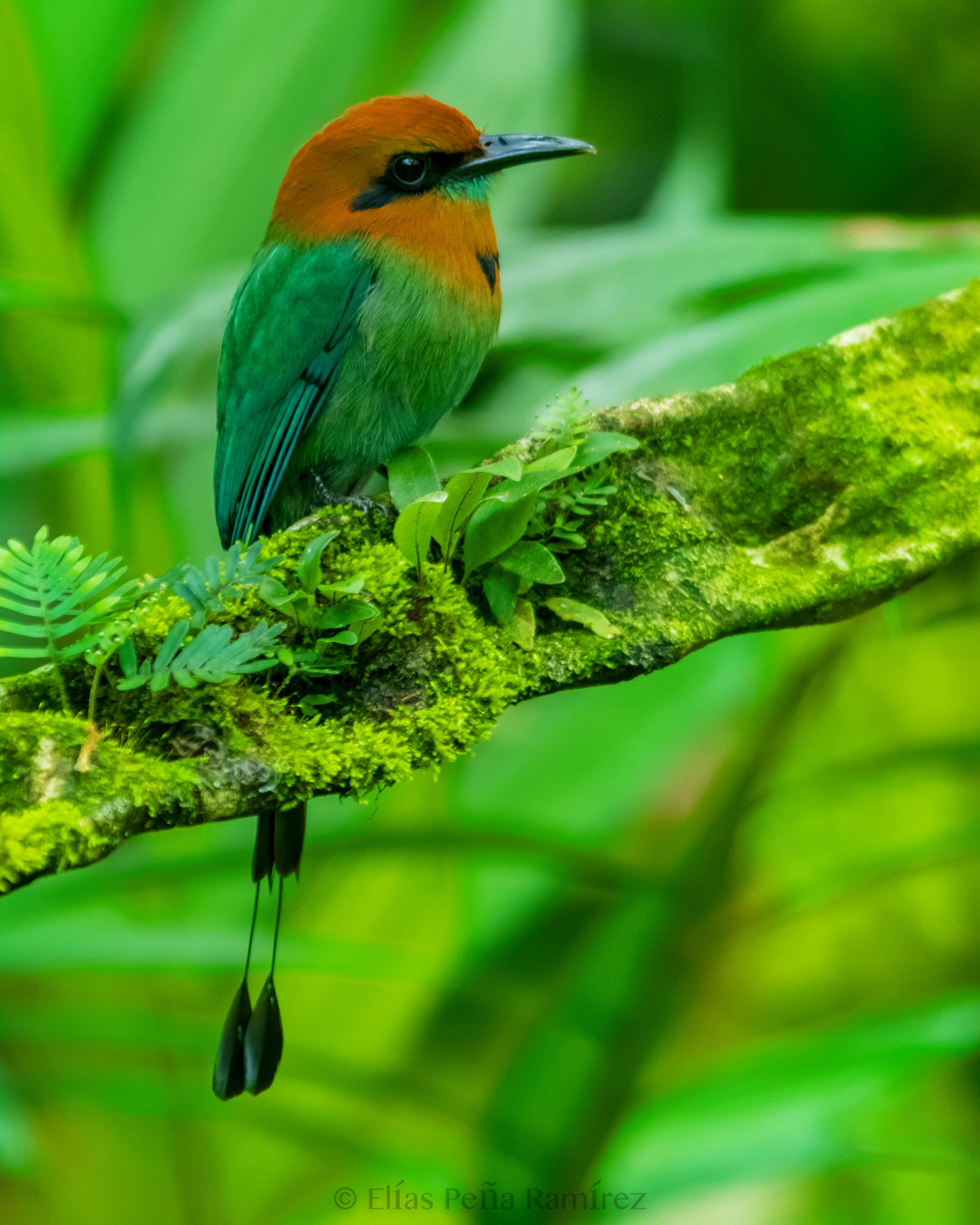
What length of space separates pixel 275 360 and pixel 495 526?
64cm

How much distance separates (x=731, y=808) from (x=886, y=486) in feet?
1.40

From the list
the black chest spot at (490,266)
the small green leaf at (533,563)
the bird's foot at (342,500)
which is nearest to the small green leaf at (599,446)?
Answer: the small green leaf at (533,563)

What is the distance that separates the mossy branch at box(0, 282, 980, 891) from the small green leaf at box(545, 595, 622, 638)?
0.01 m

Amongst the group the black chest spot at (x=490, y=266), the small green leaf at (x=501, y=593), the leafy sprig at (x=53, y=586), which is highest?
the black chest spot at (x=490, y=266)

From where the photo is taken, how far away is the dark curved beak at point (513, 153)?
5.25 feet

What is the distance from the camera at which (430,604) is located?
45.7 inches

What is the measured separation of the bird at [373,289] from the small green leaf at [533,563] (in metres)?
0.47

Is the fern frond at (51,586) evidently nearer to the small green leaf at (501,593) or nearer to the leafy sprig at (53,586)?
the leafy sprig at (53,586)

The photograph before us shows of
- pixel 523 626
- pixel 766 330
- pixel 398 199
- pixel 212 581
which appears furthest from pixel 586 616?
pixel 398 199

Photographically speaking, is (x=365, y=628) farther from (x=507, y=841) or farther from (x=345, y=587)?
(x=507, y=841)

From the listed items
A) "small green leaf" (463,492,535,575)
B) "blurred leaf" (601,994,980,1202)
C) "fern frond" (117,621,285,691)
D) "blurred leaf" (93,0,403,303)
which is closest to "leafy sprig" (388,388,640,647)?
"small green leaf" (463,492,535,575)

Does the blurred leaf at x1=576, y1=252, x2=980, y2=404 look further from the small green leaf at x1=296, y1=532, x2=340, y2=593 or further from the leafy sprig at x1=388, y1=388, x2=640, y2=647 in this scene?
the small green leaf at x1=296, y1=532, x2=340, y2=593

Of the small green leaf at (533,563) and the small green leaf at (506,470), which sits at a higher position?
the small green leaf at (506,470)

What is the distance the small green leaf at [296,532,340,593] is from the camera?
3.46 ft
